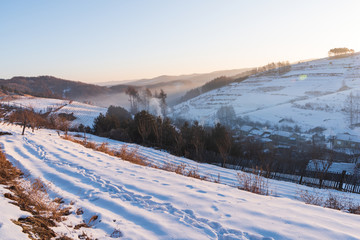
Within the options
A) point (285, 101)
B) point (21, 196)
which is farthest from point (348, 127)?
point (21, 196)

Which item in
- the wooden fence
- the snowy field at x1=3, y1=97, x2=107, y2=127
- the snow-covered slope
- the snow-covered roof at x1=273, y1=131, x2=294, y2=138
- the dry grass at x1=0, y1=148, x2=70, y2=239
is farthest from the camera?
the snow-covered slope

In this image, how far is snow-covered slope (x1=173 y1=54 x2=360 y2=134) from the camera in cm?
5356

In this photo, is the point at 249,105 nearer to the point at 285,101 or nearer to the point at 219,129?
the point at 285,101

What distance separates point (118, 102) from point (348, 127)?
390 ft

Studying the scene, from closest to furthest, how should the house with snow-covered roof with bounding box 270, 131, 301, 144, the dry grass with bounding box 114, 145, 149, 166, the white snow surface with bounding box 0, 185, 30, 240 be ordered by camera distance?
the white snow surface with bounding box 0, 185, 30, 240 → the dry grass with bounding box 114, 145, 149, 166 → the house with snow-covered roof with bounding box 270, 131, 301, 144

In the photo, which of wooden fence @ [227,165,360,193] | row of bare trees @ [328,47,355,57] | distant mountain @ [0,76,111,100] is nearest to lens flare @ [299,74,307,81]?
row of bare trees @ [328,47,355,57]

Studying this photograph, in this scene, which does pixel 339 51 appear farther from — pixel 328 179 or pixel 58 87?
pixel 58 87

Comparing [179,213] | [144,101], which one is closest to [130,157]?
[179,213]

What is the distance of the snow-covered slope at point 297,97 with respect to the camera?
176 feet

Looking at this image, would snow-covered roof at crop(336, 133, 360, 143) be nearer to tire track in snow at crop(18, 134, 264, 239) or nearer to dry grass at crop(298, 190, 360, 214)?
dry grass at crop(298, 190, 360, 214)

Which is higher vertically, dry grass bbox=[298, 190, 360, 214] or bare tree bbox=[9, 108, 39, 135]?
bare tree bbox=[9, 108, 39, 135]

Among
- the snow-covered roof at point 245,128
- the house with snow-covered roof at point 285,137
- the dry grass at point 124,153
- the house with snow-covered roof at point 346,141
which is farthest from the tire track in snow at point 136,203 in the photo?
the snow-covered roof at point 245,128

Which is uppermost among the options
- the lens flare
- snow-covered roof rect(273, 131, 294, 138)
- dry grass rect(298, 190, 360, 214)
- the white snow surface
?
the lens flare

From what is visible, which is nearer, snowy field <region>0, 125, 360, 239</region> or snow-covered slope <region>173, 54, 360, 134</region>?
snowy field <region>0, 125, 360, 239</region>
